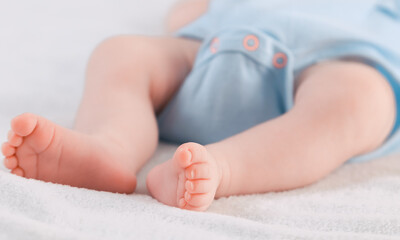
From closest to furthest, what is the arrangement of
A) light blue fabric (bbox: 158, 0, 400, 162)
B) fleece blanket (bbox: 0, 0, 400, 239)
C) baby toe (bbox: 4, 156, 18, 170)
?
1. fleece blanket (bbox: 0, 0, 400, 239)
2. baby toe (bbox: 4, 156, 18, 170)
3. light blue fabric (bbox: 158, 0, 400, 162)

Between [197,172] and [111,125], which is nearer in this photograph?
[197,172]

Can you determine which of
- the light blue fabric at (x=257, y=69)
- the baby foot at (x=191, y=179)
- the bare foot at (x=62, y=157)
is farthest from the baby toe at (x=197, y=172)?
the light blue fabric at (x=257, y=69)

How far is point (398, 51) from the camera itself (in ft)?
3.59

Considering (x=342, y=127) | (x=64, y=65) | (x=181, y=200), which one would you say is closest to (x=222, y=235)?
(x=181, y=200)

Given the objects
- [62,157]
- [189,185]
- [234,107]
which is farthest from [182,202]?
[234,107]

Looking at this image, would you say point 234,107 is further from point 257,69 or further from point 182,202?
point 182,202

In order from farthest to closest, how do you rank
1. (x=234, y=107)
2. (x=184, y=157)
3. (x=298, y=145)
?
(x=234, y=107) < (x=298, y=145) < (x=184, y=157)

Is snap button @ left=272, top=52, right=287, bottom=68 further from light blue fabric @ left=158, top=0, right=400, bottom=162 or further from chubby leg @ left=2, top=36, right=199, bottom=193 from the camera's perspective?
chubby leg @ left=2, top=36, right=199, bottom=193

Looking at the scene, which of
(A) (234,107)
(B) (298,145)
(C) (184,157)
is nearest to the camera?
(C) (184,157)

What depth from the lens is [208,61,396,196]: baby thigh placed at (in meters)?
0.76

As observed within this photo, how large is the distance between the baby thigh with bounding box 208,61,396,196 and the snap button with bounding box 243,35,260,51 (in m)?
0.10

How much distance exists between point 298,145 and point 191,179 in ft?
0.72

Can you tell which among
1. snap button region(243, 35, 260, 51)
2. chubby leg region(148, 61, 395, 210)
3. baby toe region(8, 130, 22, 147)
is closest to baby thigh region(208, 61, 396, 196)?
chubby leg region(148, 61, 395, 210)

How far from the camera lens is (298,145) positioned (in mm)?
791
